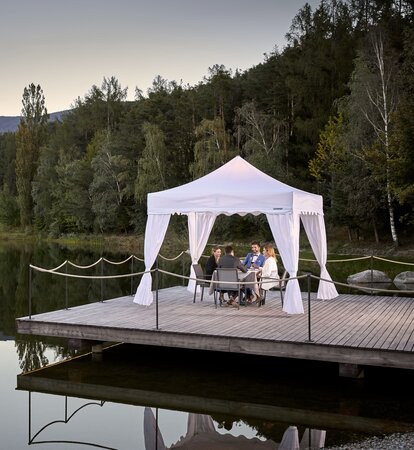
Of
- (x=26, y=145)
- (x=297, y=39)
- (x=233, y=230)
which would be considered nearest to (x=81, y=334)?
(x=233, y=230)

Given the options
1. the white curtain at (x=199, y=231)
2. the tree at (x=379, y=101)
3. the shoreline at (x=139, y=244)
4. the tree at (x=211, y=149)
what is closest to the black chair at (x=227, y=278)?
the white curtain at (x=199, y=231)

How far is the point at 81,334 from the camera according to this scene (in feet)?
39.8

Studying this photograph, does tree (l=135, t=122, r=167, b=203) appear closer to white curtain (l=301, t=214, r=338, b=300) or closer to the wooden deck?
white curtain (l=301, t=214, r=338, b=300)

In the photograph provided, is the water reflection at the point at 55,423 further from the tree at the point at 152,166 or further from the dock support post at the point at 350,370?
the tree at the point at 152,166

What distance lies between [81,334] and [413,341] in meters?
6.12

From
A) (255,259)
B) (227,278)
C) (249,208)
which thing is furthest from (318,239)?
(227,278)

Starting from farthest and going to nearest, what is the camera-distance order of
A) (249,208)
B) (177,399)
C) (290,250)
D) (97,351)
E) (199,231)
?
1. (199,231)
2. (249,208)
3. (290,250)
4. (97,351)
5. (177,399)

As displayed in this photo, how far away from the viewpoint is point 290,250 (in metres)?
13.5

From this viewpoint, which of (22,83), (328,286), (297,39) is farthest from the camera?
(22,83)

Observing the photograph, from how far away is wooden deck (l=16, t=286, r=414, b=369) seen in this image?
10266 millimetres

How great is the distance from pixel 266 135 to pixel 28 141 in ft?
127

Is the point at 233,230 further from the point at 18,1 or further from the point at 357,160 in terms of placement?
the point at 18,1

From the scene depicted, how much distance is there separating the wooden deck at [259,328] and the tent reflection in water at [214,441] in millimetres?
1938

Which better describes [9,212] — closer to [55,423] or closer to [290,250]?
[290,250]
